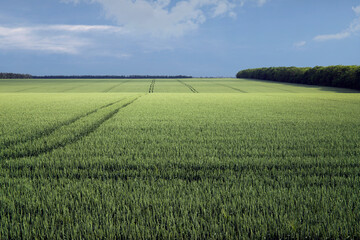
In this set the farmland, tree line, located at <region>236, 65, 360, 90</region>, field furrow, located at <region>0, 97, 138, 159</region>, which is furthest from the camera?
tree line, located at <region>236, 65, 360, 90</region>

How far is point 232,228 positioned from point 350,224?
1683mm

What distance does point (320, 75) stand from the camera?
64500mm

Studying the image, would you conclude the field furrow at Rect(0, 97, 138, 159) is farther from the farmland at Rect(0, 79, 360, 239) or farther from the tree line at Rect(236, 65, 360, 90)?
the tree line at Rect(236, 65, 360, 90)

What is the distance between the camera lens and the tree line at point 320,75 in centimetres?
5278

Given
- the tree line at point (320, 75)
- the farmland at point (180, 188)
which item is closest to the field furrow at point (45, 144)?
the farmland at point (180, 188)

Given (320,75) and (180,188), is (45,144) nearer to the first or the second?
(180,188)

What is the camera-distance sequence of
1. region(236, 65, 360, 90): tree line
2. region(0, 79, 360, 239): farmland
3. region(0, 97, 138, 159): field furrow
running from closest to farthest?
1. region(0, 79, 360, 239): farmland
2. region(0, 97, 138, 159): field furrow
3. region(236, 65, 360, 90): tree line

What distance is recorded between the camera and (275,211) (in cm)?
413

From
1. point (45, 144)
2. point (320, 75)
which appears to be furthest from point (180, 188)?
point (320, 75)

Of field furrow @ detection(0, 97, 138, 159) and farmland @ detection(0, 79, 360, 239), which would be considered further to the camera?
field furrow @ detection(0, 97, 138, 159)

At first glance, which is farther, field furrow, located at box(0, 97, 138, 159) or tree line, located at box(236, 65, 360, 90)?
tree line, located at box(236, 65, 360, 90)

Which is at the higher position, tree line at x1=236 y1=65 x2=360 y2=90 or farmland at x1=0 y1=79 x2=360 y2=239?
tree line at x1=236 y1=65 x2=360 y2=90

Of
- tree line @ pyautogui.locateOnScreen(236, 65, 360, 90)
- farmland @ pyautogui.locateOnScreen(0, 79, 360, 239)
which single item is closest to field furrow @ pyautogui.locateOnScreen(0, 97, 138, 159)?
farmland @ pyautogui.locateOnScreen(0, 79, 360, 239)

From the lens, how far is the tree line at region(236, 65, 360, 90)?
173 ft
